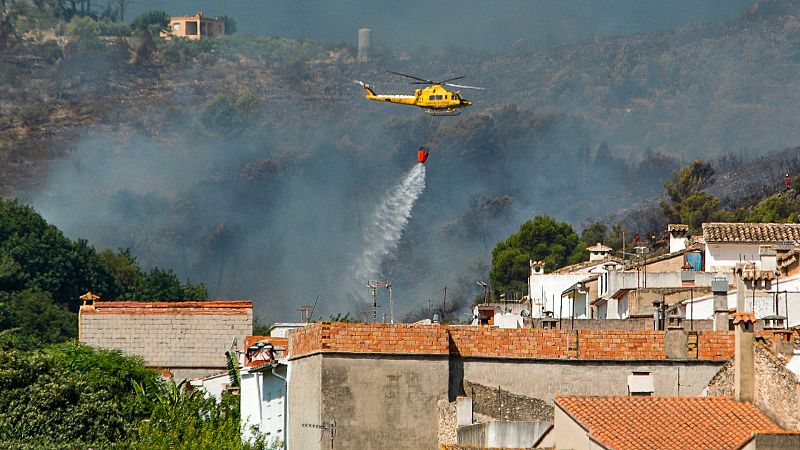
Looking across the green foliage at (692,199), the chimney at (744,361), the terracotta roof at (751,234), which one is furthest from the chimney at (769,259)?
the green foliage at (692,199)

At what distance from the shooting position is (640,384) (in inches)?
1485

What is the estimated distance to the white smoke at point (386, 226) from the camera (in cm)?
13124

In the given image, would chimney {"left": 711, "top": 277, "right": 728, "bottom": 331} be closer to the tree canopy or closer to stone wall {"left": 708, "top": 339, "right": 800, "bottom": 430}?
stone wall {"left": 708, "top": 339, "right": 800, "bottom": 430}

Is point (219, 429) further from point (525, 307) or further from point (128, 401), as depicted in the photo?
point (525, 307)

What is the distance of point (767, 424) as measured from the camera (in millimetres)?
32594

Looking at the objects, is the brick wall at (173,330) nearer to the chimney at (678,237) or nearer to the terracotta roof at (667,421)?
the chimney at (678,237)

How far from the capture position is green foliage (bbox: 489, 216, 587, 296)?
101188mm

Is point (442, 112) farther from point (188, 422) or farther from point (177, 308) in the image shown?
point (188, 422)

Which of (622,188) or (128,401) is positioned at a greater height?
(622,188)

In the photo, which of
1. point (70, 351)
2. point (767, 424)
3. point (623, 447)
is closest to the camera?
point (623, 447)

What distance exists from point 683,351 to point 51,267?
298 ft

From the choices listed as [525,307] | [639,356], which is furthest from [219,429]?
[525,307]

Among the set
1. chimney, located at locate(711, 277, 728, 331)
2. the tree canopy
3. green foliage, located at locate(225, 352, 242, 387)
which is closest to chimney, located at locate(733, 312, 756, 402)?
chimney, located at locate(711, 277, 728, 331)

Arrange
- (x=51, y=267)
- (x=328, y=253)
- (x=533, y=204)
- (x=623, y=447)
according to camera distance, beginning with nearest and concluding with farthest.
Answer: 1. (x=623, y=447)
2. (x=51, y=267)
3. (x=328, y=253)
4. (x=533, y=204)
